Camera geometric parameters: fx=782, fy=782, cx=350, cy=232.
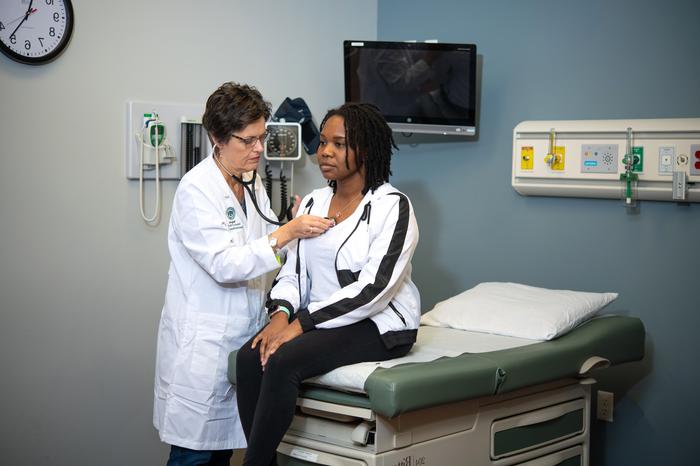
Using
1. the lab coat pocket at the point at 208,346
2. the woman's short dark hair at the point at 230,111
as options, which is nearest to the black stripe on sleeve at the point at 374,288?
the lab coat pocket at the point at 208,346

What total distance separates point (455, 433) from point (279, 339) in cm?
54

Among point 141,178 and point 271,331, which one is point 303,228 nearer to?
point 271,331

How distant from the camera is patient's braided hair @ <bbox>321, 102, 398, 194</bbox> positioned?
2158 mm

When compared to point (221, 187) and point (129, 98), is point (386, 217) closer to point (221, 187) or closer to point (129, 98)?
point (221, 187)

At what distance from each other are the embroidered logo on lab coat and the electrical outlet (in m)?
1.48

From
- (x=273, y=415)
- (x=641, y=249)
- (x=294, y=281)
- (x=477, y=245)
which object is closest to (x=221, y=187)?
(x=294, y=281)

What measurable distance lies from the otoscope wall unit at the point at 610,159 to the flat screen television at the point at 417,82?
248 millimetres

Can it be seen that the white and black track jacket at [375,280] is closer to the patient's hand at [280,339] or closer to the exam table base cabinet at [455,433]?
the patient's hand at [280,339]

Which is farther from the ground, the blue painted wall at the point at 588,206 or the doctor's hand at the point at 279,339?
the blue painted wall at the point at 588,206

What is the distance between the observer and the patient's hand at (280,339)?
1997 mm

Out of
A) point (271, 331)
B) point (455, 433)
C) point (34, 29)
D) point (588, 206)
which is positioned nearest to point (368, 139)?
point (271, 331)

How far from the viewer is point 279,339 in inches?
79.2

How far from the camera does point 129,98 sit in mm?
2721

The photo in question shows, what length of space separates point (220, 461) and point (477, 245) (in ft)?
4.49
